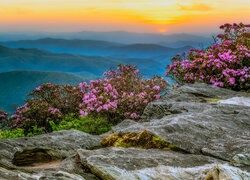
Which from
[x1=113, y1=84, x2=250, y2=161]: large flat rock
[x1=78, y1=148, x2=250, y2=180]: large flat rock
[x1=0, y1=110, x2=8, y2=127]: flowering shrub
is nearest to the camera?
[x1=78, y1=148, x2=250, y2=180]: large flat rock

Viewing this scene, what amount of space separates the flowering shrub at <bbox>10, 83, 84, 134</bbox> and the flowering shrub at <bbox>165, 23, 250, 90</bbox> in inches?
235

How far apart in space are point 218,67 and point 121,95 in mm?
5069

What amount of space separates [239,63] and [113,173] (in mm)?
11598

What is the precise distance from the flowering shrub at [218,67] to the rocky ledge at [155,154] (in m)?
5.51

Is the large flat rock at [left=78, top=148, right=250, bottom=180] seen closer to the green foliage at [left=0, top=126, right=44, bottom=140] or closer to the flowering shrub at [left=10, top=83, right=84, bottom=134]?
the green foliage at [left=0, top=126, right=44, bottom=140]

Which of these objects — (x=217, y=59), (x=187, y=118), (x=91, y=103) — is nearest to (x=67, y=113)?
(x=91, y=103)

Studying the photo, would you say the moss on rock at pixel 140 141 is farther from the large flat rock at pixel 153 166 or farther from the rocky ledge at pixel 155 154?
the large flat rock at pixel 153 166

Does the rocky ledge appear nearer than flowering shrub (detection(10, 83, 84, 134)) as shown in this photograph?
Yes

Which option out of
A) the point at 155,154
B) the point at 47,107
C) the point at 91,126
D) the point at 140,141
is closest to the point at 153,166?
the point at 155,154

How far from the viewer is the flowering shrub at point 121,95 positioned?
12.6 meters

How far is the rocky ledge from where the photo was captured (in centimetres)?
339

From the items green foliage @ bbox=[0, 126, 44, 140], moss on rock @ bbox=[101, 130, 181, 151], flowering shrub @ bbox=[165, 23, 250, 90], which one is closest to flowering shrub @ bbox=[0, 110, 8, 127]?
green foliage @ bbox=[0, 126, 44, 140]

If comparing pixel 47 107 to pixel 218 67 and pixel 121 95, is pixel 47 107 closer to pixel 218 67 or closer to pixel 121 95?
pixel 121 95

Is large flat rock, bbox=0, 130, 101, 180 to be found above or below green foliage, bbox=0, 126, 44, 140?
above
